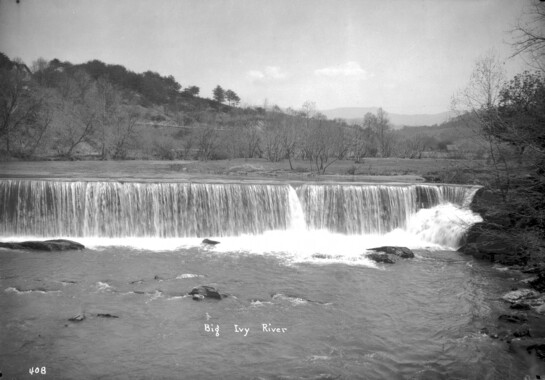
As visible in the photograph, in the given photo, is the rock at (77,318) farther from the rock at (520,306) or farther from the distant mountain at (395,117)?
the distant mountain at (395,117)

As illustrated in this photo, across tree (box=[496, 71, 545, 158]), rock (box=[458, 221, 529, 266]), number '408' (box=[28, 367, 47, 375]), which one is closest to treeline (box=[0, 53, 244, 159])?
number '408' (box=[28, 367, 47, 375])

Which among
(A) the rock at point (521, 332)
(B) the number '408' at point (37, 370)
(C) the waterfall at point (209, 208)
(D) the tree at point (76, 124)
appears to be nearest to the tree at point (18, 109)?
(D) the tree at point (76, 124)

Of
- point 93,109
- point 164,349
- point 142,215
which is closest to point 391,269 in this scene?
point 164,349

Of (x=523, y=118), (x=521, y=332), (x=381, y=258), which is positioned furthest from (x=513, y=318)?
(x=381, y=258)

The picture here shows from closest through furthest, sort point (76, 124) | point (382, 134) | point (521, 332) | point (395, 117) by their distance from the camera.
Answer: point (521, 332) → point (76, 124) → point (382, 134) → point (395, 117)

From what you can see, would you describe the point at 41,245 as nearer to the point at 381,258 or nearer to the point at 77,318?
the point at 77,318

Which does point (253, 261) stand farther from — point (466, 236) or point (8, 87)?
point (8, 87)

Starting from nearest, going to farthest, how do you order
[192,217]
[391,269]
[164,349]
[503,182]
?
[164,349]
[503,182]
[391,269]
[192,217]
